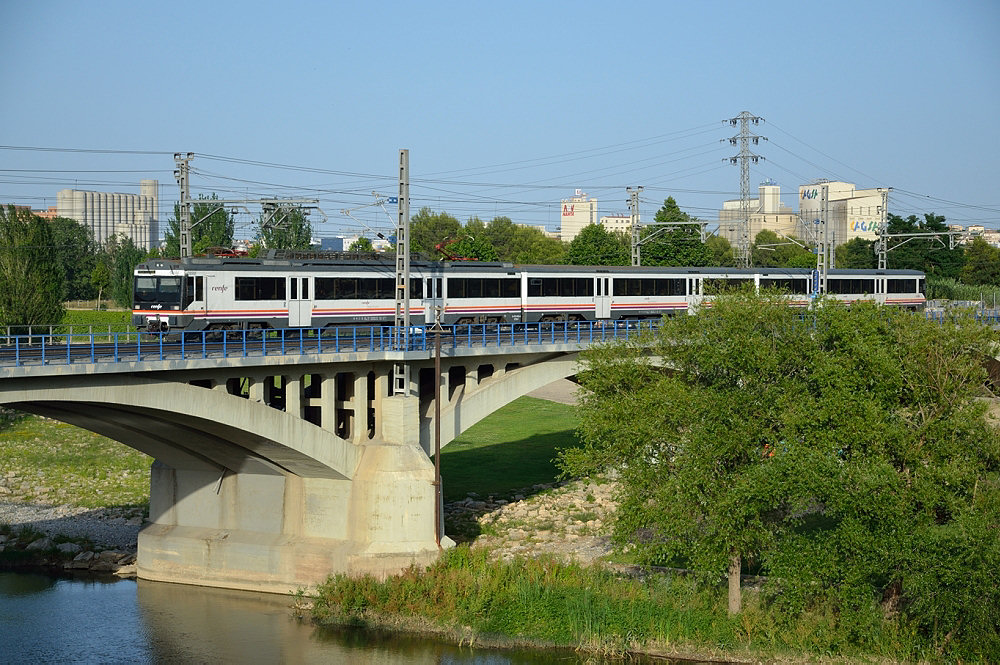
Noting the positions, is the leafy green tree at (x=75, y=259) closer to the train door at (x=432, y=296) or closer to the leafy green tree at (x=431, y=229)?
the leafy green tree at (x=431, y=229)

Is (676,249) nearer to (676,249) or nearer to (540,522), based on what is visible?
(676,249)

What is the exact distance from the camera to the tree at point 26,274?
55938 millimetres

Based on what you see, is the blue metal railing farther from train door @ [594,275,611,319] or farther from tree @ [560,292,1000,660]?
train door @ [594,275,611,319]

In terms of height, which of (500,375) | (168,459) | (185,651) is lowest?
(185,651)

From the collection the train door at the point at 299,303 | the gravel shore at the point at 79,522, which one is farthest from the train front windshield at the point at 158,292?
the gravel shore at the point at 79,522

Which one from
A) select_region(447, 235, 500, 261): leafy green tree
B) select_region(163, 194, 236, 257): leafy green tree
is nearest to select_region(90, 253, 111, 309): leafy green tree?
select_region(163, 194, 236, 257): leafy green tree

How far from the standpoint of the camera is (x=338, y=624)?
114ft

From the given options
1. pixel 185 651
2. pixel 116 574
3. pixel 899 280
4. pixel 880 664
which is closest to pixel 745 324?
pixel 880 664

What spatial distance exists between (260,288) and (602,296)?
18377mm

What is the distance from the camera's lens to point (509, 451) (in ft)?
192

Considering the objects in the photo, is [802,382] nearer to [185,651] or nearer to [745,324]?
[745,324]

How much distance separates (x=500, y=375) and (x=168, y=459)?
1237cm

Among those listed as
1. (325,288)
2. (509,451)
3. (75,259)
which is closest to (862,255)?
(509,451)

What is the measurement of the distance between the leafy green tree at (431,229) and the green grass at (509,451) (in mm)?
60508
